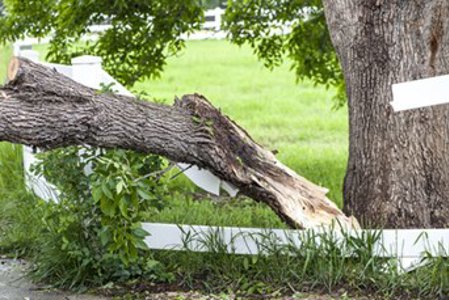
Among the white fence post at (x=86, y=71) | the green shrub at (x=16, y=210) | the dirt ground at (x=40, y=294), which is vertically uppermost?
the white fence post at (x=86, y=71)

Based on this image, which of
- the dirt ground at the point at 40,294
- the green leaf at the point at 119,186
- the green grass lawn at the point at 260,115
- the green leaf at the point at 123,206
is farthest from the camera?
the green grass lawn at the point at 260,115

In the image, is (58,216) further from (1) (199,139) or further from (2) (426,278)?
(2) (426,278)

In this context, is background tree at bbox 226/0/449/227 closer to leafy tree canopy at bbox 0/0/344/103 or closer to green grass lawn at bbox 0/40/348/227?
green grass lawn at bbox 0/40/348/227

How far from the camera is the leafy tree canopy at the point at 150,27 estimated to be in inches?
348

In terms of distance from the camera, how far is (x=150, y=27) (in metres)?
9.13

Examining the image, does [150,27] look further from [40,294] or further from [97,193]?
[97,193]

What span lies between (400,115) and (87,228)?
1999 mm

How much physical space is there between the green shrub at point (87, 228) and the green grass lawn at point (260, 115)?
787 mm

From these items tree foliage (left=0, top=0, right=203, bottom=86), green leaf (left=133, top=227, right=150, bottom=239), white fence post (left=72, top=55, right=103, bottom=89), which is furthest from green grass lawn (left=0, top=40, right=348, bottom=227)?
white fence post (left=72, top=55, right=103, bottom=89)

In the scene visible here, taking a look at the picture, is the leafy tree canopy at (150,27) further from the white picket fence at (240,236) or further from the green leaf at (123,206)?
the green leaf at (123,206)

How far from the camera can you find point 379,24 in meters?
5.99

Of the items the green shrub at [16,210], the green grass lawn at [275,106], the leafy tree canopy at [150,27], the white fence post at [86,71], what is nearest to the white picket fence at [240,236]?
the white fence post at [86,71]

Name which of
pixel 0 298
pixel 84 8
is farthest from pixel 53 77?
pixel 84 8

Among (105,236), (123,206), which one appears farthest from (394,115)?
(105,236)
